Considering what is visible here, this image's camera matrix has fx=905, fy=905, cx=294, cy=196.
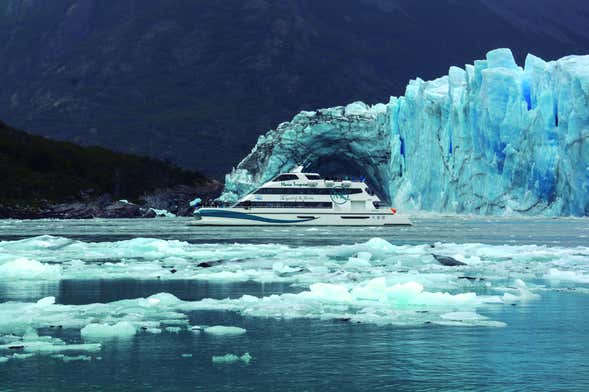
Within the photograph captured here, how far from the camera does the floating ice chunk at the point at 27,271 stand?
22.2 meters

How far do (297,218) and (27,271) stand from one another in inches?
1567

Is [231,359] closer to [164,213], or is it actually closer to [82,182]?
[164,213]

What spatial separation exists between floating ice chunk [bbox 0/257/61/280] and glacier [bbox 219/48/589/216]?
4364 centimetres

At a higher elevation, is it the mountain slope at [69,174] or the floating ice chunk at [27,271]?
the mountain slope at [69,174]

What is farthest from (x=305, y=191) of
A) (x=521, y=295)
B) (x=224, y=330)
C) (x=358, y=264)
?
(x=224, y=330)

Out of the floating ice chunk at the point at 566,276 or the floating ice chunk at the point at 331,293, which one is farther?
the floating ice chunk at the point at 566,276

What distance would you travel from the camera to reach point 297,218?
61.7 meters

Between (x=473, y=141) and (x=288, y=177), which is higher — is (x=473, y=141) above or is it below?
above

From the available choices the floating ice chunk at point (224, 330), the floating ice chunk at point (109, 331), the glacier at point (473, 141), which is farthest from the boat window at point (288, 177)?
the floating ice chunk at point (109, 331)

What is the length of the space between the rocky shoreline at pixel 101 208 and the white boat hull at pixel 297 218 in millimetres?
28508

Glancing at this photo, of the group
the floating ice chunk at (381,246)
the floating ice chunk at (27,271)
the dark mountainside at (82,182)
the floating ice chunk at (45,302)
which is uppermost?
the dark mountainside at (82,182)

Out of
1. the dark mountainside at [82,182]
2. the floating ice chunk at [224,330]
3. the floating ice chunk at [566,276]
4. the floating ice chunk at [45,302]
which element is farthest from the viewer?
the dark mountainside at [82,182]

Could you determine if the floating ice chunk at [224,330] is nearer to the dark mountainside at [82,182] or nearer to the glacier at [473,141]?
the glacier at [473,141]

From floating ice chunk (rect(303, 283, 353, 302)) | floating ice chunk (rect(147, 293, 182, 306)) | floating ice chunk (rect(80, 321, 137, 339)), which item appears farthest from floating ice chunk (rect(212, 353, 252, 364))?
floating ice chunk (rect(303, 283, 353, 302))
